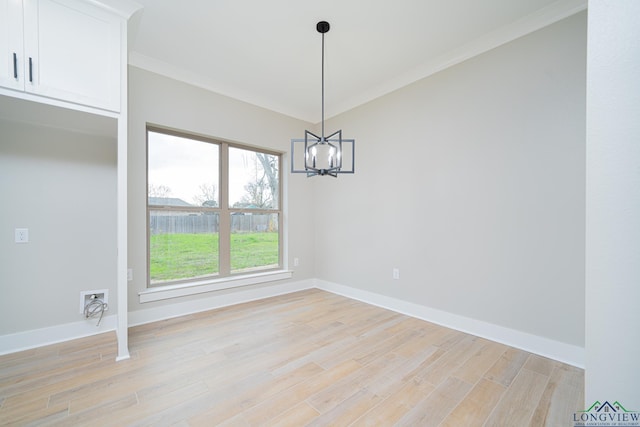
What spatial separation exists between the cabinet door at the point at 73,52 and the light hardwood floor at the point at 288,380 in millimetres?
2016

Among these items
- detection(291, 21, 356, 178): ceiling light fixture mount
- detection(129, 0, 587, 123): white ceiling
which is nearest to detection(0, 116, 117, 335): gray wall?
detection(129, 0, 587, 123): white ceiling

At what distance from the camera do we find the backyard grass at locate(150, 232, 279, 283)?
117 inches

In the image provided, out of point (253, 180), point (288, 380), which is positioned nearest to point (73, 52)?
point (253, 180)

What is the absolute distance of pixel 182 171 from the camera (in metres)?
3.16

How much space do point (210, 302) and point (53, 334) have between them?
4.47 ft

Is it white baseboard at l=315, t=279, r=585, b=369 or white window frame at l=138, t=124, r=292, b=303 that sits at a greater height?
white window frame at l=138, t=124, r=292, b=303

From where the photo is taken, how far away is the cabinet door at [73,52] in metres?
1.72

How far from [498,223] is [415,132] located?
1.33m

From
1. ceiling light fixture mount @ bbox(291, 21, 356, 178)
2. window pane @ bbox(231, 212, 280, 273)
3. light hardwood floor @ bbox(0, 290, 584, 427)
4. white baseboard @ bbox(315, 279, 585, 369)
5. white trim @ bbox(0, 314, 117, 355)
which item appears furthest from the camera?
window pane @ bbox(231, 212, 280, 273)

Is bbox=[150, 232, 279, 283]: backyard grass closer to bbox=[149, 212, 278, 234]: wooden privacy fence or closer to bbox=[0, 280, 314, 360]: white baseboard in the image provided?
bbox=[149, 212, 278, 234]: wooden privacy fence

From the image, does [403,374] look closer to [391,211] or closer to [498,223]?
[498,223]

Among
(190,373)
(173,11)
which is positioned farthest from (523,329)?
(173,11)

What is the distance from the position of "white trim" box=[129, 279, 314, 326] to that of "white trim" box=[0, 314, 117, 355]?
221mm

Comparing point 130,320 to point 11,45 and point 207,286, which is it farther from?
point 11,45
